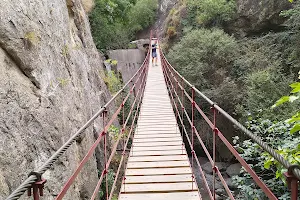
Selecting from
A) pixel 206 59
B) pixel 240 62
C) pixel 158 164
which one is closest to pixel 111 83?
pixel 206 59

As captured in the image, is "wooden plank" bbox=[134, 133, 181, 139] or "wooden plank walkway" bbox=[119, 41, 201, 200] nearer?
"wooden plank walkway" bbox=[119, 41, 201, 200]

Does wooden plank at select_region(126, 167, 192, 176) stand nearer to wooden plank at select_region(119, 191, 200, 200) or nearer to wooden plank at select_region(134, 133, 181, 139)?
wooden plank at select_region(119, 191, 200, 200)

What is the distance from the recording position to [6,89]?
315 cm

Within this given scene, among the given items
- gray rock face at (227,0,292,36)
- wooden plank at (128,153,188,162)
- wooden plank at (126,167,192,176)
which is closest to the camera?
wooden plank at (126,167,192,176)

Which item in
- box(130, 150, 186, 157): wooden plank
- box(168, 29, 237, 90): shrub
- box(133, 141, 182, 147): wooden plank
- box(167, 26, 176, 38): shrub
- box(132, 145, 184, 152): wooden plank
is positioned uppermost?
box(167, 26, 176, 38): shrub

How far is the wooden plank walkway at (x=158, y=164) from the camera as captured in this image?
137 inches

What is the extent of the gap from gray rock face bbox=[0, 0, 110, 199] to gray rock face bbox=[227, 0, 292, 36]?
32.8 ft

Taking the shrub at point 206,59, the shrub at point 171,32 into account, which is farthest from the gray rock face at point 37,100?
the shrub at point 171,32

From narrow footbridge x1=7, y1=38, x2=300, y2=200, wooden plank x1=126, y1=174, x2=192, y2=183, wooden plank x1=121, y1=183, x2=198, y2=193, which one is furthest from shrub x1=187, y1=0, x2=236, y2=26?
wooden plank x1=121, y1=183, x2=198, y2=193

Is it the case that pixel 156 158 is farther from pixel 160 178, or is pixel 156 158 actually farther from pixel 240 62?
pixel 240 62

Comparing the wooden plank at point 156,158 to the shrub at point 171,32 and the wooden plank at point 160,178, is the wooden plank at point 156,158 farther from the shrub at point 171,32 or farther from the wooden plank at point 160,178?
the shrub at point 171,32

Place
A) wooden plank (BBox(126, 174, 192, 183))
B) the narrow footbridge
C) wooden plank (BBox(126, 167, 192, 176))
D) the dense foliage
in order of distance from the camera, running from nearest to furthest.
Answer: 1. the narrow footbridge
2. wooden plank (BBox(126, 174, 192, 183))
3. wooden plank (BBox(126, 167, 192, 176))
4. the dense foliage

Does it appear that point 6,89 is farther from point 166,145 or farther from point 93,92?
point 93,92

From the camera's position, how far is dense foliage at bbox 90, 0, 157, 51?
15562mm
